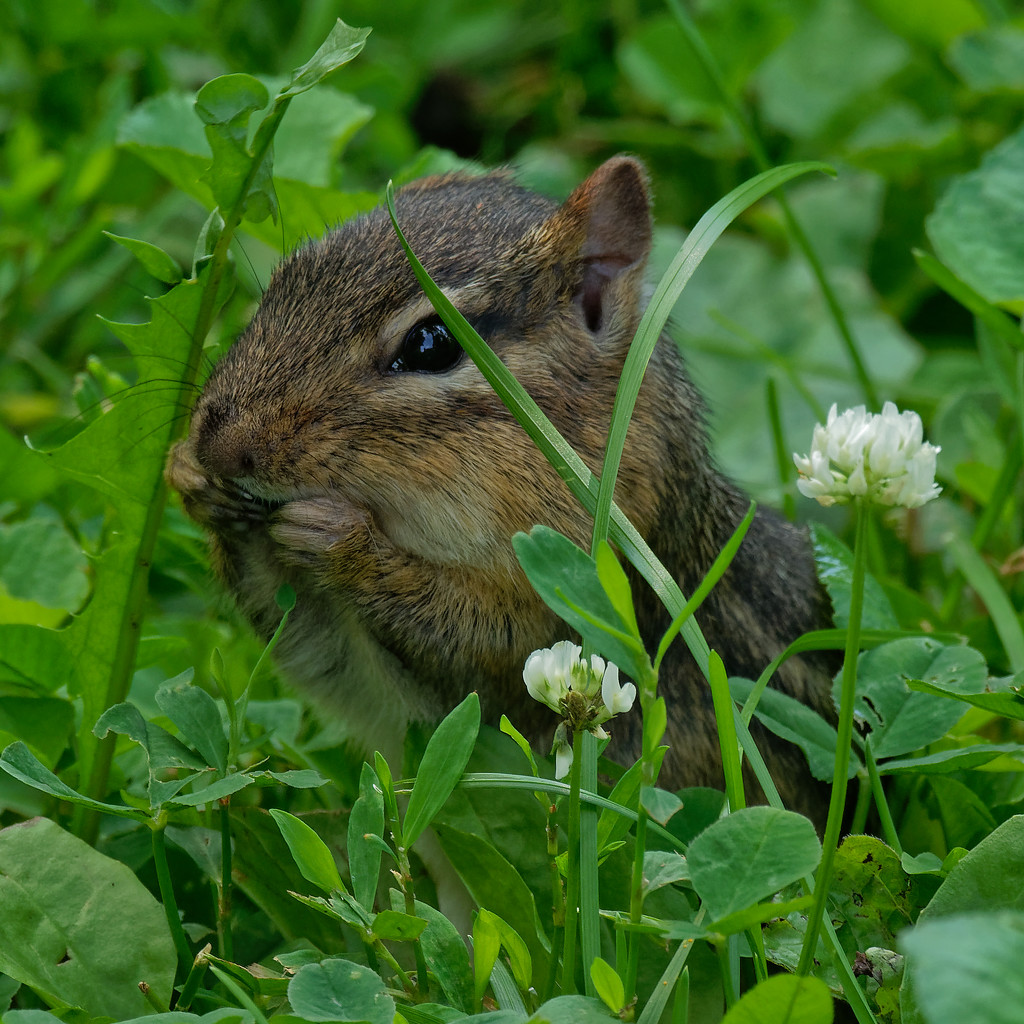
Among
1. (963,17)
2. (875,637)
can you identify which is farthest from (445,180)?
Answer: (963,17)

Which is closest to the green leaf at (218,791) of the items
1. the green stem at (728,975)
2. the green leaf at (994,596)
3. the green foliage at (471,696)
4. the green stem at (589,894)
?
the green foliage at (471,696)

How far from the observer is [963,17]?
14.9ft

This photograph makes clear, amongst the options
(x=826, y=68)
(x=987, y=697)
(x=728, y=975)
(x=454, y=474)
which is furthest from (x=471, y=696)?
(x=826, y=68)

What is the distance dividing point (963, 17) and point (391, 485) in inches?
131

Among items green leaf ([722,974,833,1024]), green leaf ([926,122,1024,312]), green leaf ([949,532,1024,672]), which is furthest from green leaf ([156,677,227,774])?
green leaf ([926,122,1024,312])

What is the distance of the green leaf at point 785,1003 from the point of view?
1.38 meters

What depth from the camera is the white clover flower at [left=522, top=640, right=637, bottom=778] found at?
1.59 m

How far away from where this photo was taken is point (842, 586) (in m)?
2.38

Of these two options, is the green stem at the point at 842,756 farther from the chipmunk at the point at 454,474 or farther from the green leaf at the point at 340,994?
the chipmunk at the point at 454,474

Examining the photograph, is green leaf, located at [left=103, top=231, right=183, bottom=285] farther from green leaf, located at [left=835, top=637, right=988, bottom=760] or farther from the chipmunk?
green leaf, located at [left=835, top=637, right=988, bottom=760]

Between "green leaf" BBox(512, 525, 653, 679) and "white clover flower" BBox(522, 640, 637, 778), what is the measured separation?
68 mm

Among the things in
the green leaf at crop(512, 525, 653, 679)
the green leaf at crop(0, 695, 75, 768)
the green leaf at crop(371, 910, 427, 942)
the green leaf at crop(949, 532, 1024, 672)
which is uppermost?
the green leaf at crop(512, 525, 653, 679)

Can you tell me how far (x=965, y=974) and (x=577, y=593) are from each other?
0.62 metres

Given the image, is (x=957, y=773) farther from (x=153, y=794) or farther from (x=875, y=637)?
(x=153, y=794)
